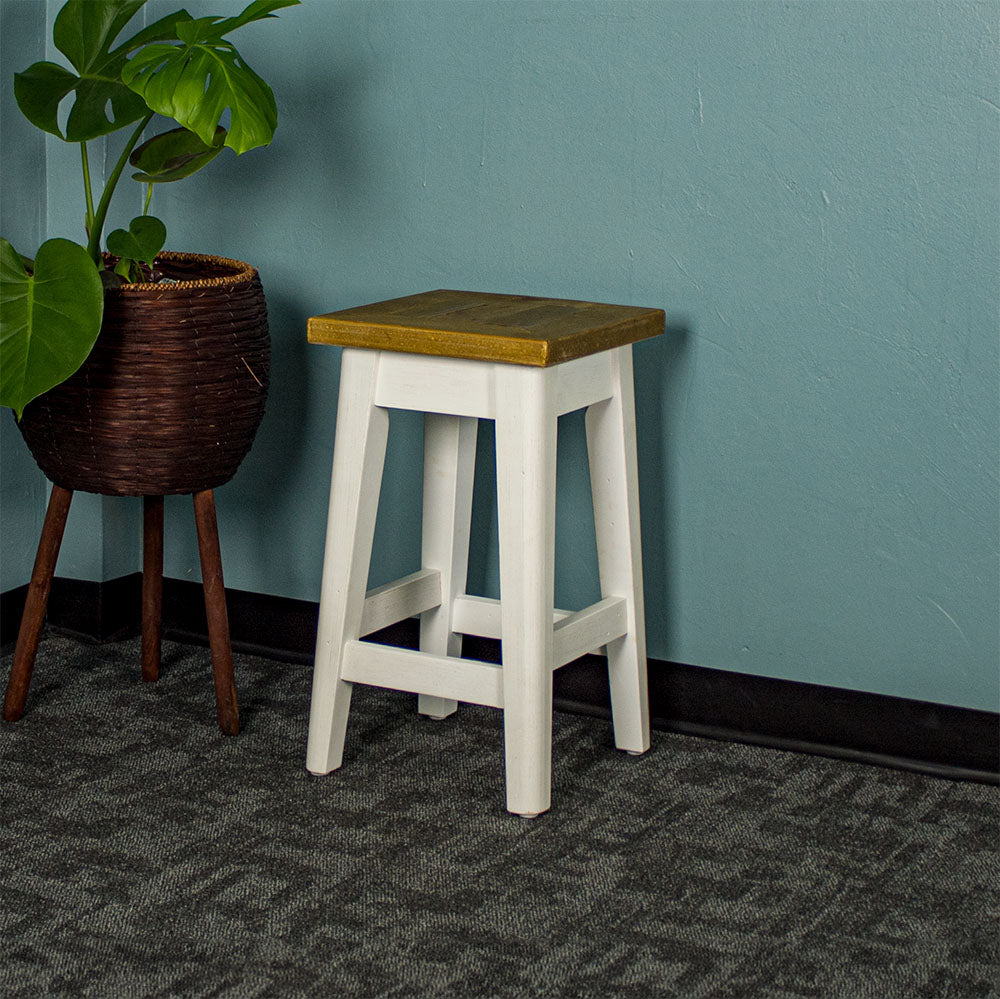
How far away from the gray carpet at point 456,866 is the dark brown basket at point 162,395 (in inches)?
15.1

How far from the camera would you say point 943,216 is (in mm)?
1757

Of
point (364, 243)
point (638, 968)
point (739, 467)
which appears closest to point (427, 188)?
point (364, 243)

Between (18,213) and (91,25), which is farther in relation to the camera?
(18,213)

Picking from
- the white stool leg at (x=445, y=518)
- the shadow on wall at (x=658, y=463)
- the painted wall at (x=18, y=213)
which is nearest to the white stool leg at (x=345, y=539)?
the white stool leg at (x=445, y=518)

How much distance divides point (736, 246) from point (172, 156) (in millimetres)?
768

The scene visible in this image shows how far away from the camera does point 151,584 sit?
216 centimetres

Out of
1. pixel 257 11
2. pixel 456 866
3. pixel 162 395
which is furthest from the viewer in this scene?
pixel 162 395

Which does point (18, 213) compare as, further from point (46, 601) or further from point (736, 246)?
point (736, 246)

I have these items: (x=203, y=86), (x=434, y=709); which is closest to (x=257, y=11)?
(x=203, y=86)

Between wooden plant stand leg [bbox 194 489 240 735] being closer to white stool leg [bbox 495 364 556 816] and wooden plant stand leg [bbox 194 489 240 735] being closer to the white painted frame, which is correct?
the white painted frame

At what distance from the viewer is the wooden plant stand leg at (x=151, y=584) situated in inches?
84.3

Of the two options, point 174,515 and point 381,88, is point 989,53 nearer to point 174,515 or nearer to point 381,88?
point 381,88

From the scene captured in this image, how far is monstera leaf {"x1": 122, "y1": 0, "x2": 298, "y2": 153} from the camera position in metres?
1.64

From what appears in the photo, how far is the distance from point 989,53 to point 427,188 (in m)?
0.79
